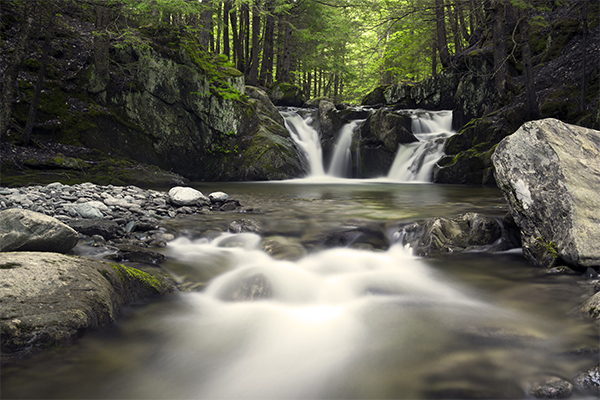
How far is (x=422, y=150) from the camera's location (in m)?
14.6

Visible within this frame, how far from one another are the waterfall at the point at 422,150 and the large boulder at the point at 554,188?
9347 millimetres

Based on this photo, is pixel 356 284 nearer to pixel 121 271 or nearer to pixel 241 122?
pixel 121 271

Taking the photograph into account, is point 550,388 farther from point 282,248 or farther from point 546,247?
point 282,248

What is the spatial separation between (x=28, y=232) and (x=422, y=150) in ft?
46.1

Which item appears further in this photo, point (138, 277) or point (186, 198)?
point (186, 198)

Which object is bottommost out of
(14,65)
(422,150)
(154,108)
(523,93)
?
(422,150)

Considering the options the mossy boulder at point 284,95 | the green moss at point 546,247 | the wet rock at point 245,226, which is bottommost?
the wet rock at point 245,226

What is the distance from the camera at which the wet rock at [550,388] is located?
6.52ft

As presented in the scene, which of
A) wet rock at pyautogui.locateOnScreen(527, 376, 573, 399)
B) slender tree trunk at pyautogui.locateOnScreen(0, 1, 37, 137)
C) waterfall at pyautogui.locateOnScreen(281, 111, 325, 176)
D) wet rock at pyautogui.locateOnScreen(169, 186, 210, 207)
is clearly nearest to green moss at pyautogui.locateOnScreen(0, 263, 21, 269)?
wet rock at pyautogui.locateOnScreen(527, 376, 573, 399)

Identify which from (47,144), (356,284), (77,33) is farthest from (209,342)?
(77,33)

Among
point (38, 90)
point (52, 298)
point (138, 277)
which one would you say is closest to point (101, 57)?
point (38, 90)

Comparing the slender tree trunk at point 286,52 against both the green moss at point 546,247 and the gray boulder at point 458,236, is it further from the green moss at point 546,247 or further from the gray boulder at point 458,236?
the green moss at point 546,247

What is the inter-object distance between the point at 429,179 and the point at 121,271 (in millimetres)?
12344

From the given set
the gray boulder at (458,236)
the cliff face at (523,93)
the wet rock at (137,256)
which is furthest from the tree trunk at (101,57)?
the cliff face at (523,93)
